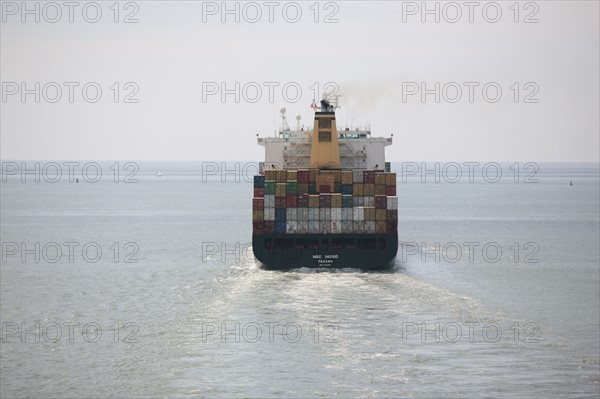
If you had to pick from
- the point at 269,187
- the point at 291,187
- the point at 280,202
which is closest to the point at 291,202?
the point at 280,202

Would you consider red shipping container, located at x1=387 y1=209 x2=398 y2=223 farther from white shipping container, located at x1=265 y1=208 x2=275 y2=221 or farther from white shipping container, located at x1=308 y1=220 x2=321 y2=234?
white shipping container, located at x1=265 y1=208 x2=275 y2=221

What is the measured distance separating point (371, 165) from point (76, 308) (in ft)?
94.2

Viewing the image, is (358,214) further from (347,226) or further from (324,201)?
(324,201)

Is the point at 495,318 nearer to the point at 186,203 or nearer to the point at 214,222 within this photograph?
the point at 214,222

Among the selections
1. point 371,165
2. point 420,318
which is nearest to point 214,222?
point 371,165

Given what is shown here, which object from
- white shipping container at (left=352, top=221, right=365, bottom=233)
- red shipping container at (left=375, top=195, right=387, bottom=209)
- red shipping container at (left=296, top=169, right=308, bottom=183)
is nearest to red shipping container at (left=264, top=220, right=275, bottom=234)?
red shipping container at (left=296, top=169, right=308, bottom=183)

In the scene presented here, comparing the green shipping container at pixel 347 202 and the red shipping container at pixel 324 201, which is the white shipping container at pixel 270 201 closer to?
the red shipping container at pixel 324 201

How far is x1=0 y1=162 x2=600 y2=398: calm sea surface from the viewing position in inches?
1165

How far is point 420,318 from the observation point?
3969 centimetres

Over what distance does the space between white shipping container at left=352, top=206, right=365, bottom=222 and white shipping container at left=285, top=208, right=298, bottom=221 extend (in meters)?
3.79

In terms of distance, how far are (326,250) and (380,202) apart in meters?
4.94

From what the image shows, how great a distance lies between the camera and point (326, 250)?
172ft

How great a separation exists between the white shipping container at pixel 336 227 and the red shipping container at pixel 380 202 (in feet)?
9.00

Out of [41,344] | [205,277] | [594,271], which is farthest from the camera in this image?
[594,271]
